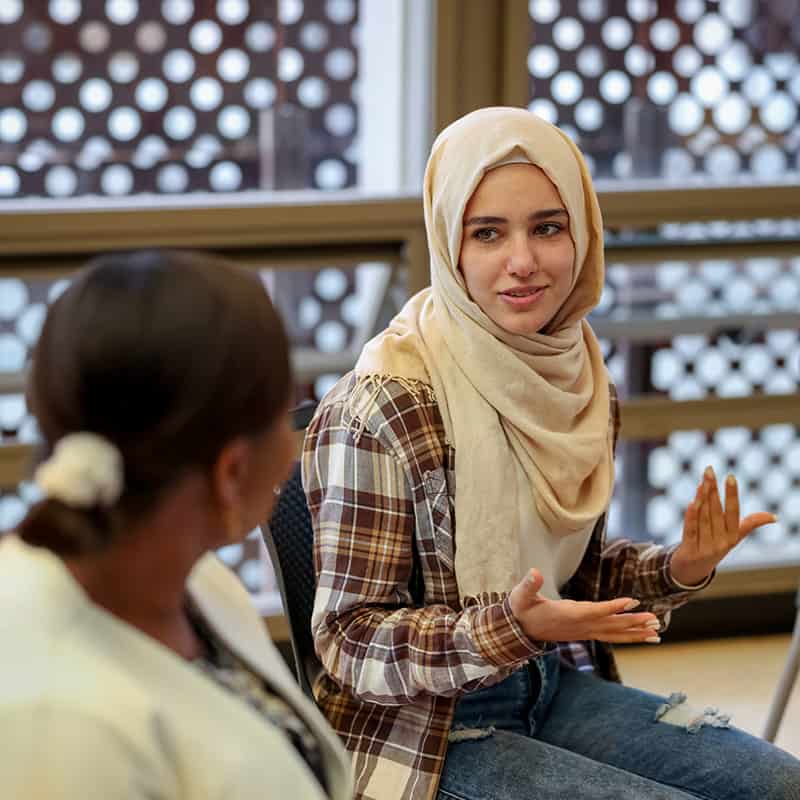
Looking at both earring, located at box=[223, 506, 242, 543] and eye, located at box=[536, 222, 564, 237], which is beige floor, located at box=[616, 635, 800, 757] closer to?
eye, located at box=[536, 222, 564, 237]

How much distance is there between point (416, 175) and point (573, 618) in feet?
5.47

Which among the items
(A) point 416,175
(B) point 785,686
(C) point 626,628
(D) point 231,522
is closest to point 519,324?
(C) point 626,628

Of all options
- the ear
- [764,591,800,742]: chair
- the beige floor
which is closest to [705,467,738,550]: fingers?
[764,591,800,742]: chair

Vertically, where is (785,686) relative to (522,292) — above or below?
below

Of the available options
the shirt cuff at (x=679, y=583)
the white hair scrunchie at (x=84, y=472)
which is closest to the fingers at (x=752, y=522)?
the shirt cuff at (x=679, y=583)

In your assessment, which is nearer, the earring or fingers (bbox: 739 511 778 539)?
the earring

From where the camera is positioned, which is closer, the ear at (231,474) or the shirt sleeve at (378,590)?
the ear at (231,474)

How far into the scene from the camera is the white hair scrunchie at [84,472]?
94 centimetres

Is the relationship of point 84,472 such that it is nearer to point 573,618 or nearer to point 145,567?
point 145,567

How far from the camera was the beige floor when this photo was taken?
9.57 feet

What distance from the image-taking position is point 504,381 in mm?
1801

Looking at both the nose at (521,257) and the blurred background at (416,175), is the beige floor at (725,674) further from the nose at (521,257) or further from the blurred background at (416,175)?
the nose at (521,257)

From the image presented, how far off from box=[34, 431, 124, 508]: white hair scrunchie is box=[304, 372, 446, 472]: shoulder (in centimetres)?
74

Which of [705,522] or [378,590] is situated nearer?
[378,590]
